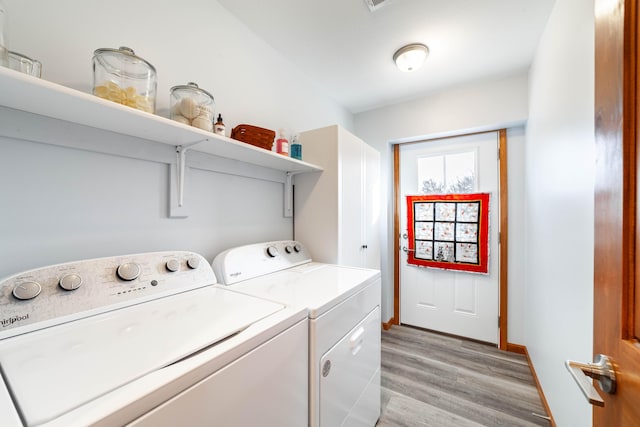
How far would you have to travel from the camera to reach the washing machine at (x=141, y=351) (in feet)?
1.49

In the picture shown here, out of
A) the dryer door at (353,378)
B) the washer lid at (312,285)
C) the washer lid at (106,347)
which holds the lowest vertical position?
the dryer door at (353,378)

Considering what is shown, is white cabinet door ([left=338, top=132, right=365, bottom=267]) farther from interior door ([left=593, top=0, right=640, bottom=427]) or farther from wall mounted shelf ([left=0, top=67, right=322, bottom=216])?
interior door ([left=593, top=0, right=640, bottom=427])

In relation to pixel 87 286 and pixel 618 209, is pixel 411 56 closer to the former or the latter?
pixel 618 209

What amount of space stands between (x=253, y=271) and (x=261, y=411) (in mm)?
727

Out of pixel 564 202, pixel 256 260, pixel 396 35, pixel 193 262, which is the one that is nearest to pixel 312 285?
pixel 256 260

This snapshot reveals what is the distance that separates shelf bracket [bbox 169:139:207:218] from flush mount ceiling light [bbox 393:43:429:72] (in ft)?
5.53

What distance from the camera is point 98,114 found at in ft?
2.75

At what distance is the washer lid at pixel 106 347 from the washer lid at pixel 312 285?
5.0 inches

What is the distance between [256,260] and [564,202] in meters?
1.65

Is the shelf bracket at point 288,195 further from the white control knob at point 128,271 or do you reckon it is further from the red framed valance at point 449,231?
the red framed valance at point 449,231

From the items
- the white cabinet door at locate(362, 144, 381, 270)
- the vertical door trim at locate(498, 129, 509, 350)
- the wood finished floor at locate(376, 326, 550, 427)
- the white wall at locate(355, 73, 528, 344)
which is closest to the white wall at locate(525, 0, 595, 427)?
the wood finished floor at locate(376, 326, 550, 427)

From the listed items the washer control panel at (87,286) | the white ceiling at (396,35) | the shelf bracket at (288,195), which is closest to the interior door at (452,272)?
the white ceiling at (396,35)

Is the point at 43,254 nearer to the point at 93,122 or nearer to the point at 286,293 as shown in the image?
the point at 93,122

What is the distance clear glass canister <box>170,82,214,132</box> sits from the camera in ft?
3.50
